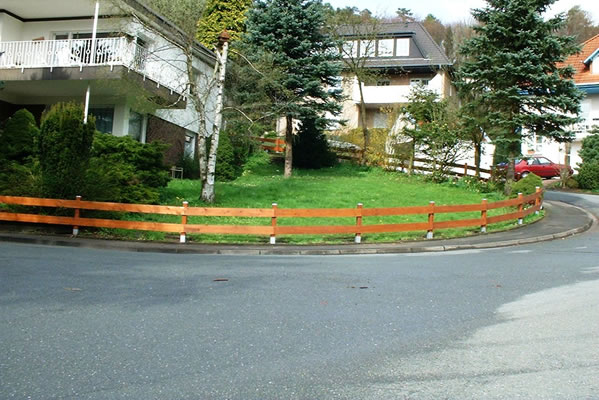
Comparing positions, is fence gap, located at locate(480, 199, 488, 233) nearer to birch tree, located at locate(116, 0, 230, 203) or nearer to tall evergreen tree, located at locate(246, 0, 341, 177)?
birch tree, located at locate(116, 0, 230, 203)

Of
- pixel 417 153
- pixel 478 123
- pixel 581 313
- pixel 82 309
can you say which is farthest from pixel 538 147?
pixel 82 309

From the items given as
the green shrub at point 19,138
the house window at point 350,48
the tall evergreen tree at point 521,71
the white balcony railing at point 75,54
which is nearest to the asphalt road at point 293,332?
the green shrub at point 19,138

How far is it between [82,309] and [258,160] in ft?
84.2

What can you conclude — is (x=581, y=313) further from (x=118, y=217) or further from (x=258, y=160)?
(x=258, y=160)

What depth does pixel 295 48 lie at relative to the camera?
25547 millimetres

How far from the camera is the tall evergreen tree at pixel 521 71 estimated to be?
2144 centimetres

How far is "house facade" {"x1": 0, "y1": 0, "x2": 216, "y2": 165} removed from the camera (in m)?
20.3

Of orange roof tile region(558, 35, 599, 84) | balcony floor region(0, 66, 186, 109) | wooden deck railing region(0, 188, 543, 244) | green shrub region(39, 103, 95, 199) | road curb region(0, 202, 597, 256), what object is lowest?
road curb region(0, 202, 597, 256)

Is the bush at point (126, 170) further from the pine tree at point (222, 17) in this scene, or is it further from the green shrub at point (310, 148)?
the pine tree at point (222, 17)

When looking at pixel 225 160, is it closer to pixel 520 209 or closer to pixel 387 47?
pixel 520 209

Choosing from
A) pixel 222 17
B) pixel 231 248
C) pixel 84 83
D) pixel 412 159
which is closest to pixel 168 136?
pixel 84 83

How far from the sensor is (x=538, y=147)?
40719mm

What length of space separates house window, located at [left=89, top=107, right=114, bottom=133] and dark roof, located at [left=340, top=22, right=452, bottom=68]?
22.3 metres

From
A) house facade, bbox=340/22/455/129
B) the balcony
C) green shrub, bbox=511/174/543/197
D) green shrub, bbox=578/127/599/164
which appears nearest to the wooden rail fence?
green shrub, bbox=511/174/543/197
